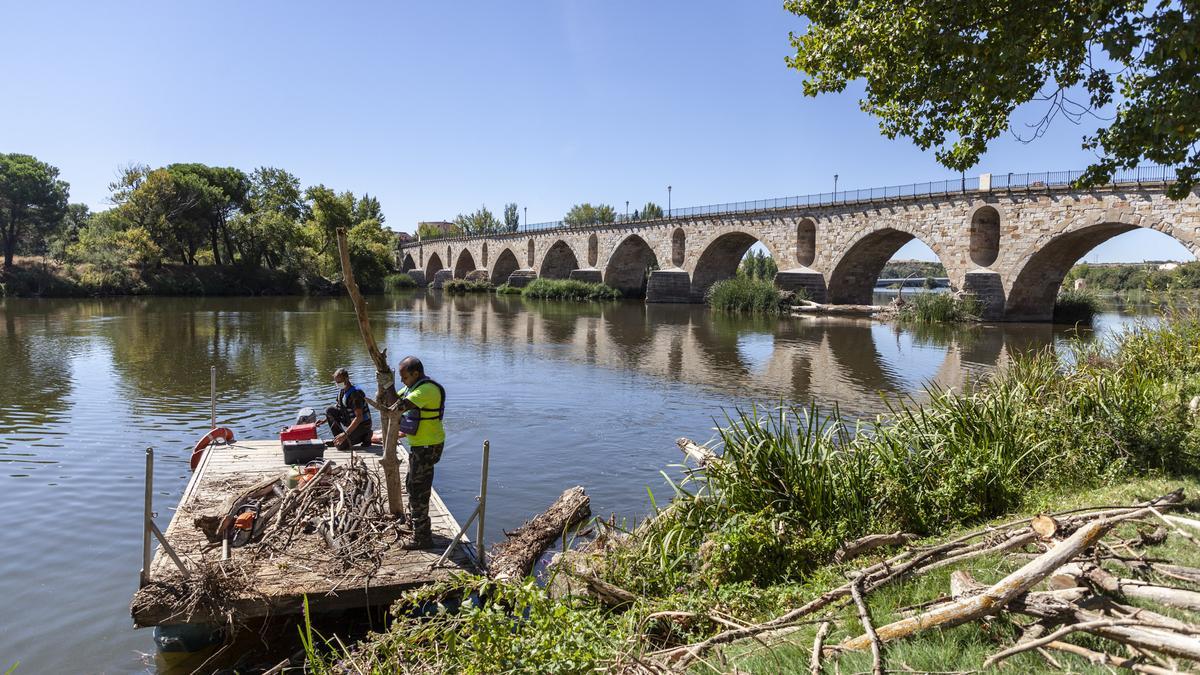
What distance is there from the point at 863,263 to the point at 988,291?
28.7ft

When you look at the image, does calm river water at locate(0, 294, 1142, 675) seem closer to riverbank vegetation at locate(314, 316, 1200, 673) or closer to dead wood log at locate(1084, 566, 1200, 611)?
riverbank vegetation at locate(314, 316, 1200, 673)

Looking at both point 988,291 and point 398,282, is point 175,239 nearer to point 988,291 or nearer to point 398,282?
point 398,282

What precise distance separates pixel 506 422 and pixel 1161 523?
32.0ft

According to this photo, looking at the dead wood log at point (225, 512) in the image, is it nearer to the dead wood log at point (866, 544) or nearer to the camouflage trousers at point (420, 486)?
the camouflage trousers at point (420, 486)

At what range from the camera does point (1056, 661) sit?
2.93m

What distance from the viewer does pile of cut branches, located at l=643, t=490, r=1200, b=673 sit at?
2844 mm

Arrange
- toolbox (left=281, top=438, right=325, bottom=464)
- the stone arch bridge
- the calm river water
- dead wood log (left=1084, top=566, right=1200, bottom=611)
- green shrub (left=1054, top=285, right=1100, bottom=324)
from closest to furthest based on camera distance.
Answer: dead wood log (left=1084, top=566, right=1200, bottom=611), the calm river water, toolbox (left=281, top=438, right=325, bottom=464), the stone arch bridge, green shrub (left=1054, top=285, right=1100, bottom=324)

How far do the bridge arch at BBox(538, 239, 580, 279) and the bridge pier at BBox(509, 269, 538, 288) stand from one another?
803 mm

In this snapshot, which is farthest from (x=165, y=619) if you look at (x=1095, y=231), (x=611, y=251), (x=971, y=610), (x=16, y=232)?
(x=16, y=232)

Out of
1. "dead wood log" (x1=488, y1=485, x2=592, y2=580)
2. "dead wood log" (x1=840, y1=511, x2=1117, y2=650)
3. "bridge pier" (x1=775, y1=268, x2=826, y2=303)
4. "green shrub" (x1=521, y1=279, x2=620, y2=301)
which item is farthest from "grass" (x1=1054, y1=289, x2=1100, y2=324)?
"dead wood log" (x1=840, y1=511, x2=1117, y2=650)

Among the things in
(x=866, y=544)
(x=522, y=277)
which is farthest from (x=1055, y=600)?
(x=522, y=277)

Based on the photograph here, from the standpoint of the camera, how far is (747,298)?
39.1 m

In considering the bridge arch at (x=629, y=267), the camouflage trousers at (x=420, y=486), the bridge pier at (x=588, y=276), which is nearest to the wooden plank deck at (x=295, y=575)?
the camouflage trousers at (x=420, y=486)

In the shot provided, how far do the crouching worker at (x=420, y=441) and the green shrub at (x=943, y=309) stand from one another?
29.8 metres
